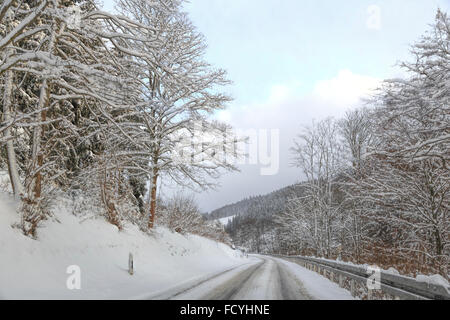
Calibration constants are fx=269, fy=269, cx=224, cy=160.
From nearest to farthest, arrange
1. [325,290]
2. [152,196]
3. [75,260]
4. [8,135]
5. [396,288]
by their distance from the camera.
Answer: [396,288] < [8,135] < [75,260] < [325,290] < [152,196]

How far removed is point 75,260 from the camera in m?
7.46

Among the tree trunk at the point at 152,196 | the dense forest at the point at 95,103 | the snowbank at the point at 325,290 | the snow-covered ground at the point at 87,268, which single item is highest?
the dense forest at the point at 95,103

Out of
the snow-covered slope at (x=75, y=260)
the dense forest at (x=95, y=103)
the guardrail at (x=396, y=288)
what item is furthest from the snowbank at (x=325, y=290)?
the dense forest at (x=95, y=103)

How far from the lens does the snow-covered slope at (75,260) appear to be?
5504 millimetres

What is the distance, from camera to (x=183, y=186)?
15094 mm

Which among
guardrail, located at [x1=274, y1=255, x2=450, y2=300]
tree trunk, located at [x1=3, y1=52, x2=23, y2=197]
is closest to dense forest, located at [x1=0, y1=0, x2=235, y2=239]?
tree trunk, located at [x1=3, y1=52, x2=23, y2=197]

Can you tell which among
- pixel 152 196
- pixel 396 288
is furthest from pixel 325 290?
pixel 152 196

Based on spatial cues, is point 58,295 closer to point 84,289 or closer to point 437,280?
Answer: point 84,289

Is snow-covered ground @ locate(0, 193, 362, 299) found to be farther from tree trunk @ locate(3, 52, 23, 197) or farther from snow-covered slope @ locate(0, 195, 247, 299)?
tree trunk @ locate(3, 52, 23, 197)

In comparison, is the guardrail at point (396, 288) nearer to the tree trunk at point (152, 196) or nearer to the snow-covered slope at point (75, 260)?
the snow-covered slope at point (75, 260)

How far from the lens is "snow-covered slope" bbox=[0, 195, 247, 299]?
550 centimetres

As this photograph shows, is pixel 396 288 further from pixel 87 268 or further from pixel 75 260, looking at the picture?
pixel 75 260

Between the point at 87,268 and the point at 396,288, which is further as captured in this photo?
the point at 87,268
